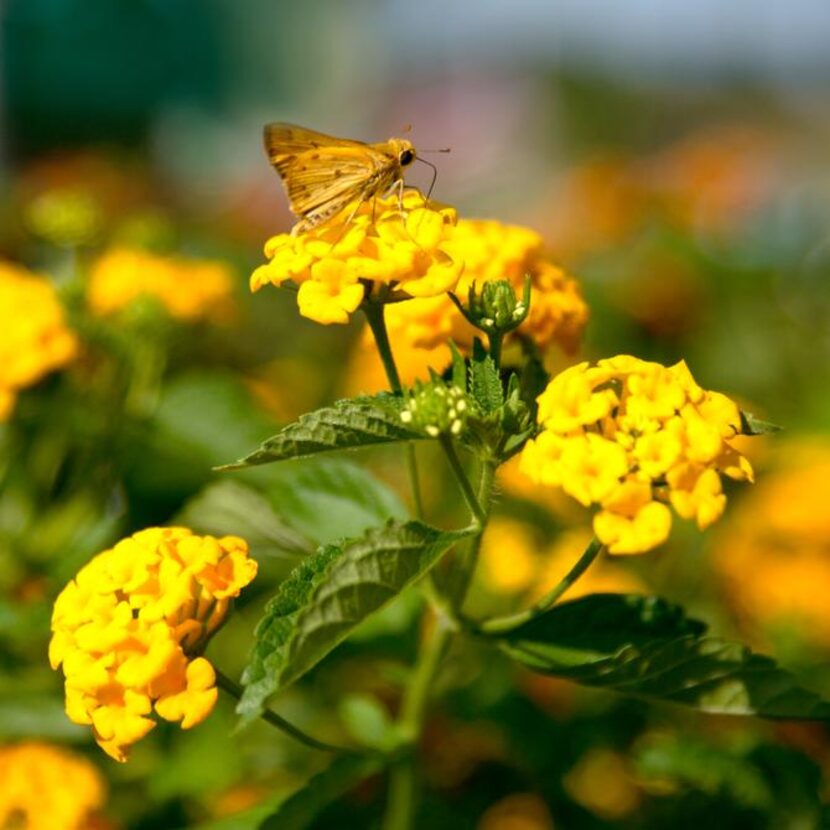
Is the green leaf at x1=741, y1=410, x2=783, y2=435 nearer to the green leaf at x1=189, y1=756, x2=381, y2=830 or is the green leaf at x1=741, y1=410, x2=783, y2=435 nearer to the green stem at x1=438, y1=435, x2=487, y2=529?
the green stem at x1=438, y1=435, x2=487, y2=529

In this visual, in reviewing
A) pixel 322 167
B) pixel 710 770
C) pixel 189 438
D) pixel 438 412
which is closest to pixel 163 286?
pixel 189 438

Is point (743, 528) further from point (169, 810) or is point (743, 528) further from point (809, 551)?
point (169, 810)

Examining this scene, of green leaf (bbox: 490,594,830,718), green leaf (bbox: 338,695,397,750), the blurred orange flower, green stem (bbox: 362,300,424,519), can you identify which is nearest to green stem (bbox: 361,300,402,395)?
green stem (bbox: 362,300,424,519)

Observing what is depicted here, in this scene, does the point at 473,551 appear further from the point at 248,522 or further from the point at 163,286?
the point at 163,286

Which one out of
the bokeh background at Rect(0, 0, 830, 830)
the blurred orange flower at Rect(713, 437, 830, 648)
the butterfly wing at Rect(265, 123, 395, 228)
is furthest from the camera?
the blurred orange flower at Rect(713, 437, 830, 648)

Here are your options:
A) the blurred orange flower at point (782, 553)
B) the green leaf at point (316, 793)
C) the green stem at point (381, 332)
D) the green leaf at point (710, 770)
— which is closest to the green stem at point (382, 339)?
the green stem at point (381, 332)

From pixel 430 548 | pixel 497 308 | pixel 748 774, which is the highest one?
pixel 497 308
